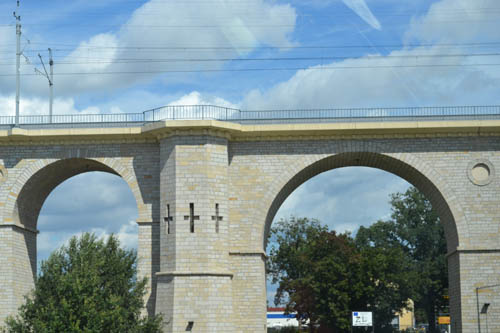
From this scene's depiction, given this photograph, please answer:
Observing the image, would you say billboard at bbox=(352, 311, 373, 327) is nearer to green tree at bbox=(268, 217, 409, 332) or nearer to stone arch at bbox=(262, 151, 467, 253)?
stone arch at bbox=(262, 151, 467, 253)

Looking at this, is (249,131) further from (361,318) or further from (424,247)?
(424,247)

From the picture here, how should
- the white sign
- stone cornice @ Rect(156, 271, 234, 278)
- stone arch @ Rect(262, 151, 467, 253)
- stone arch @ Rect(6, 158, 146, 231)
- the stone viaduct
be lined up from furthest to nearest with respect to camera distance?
the white sign < stone arch @ Rect(6, 158, 146, 231) < stone arch @ Rect(262, 151, 467, 253) < the stone viaduct < stone cornice @ Rect(156, 271, 234, 278)

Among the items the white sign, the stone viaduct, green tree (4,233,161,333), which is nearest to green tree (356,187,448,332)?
the white sign

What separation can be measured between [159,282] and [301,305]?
1101 inches

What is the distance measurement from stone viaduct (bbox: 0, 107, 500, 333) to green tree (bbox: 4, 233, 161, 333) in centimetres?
152

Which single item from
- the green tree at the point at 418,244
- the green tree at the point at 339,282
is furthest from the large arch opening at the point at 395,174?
the green tree at the point at 418,244

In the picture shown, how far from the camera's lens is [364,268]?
1959 inches

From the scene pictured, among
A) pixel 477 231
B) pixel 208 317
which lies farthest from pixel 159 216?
pixel 477 231

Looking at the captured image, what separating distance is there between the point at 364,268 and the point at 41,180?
A: 26.1 meters

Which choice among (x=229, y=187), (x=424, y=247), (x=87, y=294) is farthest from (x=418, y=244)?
(x=87, y=294)

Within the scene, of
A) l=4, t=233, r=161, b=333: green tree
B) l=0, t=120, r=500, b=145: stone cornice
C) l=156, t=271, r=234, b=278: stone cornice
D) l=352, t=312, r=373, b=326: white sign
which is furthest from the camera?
l=352, t=312, r=373, b=326: white sign

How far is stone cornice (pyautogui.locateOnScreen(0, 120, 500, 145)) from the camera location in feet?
90.9

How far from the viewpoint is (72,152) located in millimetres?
29031

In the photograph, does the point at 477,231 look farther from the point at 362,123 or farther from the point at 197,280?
the point at 197,280
